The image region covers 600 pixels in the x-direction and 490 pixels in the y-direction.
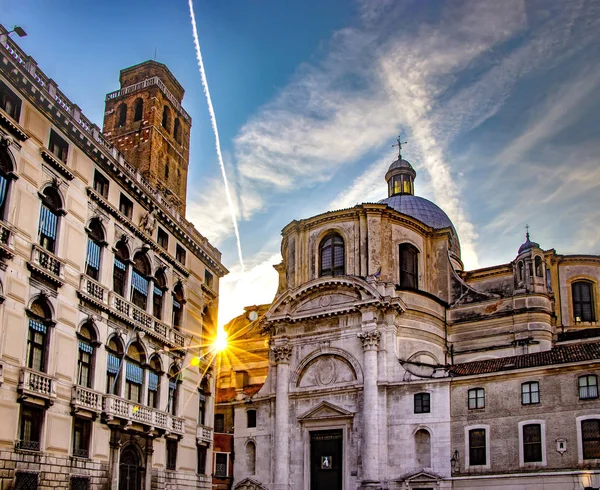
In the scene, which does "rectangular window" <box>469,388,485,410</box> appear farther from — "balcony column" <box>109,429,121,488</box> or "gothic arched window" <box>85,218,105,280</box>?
"gothic arched window" <box>85,218,105,280</box>

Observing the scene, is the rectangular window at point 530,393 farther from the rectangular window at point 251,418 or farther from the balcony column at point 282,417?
the rectangular window at point 251,418

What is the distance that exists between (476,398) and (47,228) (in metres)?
21.9

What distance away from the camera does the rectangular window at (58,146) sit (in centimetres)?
A: 2692

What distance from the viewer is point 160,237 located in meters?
35.3

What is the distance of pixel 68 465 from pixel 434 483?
1874 centimetres

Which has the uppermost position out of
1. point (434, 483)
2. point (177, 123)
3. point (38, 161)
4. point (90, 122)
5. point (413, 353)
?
point (177, 123)

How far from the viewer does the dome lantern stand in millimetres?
60625

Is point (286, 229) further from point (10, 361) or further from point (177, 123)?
point (10, 361)

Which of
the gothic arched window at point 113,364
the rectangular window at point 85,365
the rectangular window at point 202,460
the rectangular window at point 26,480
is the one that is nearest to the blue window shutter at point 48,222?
the rectangular window at point 85,365

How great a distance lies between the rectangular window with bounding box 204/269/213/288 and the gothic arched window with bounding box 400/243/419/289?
12.2m

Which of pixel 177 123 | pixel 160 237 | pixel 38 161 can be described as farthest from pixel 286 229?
pixel 38 161

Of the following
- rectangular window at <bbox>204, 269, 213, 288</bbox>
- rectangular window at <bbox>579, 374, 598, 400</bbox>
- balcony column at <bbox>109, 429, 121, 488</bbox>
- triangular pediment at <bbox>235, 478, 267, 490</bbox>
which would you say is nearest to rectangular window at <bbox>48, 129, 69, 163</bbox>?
balcony column at <bbox>109, 429, 121, 488</bbox>

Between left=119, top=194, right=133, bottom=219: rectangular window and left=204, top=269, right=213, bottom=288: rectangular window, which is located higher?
left=119, top=194, right=133, bottom=219: rectangular window

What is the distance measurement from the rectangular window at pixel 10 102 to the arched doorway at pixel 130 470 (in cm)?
1340
